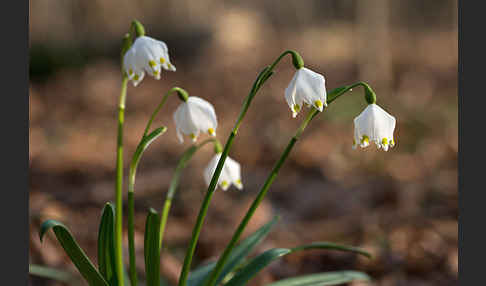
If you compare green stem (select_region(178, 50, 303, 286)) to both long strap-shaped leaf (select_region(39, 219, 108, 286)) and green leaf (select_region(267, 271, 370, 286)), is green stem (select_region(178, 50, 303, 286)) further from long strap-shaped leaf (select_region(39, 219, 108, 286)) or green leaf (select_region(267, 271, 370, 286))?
green leaf (select_region(267, 271, 370, 286))

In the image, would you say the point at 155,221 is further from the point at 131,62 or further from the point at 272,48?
the point at 272,48

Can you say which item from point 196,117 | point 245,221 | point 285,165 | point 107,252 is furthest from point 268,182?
point 285,165

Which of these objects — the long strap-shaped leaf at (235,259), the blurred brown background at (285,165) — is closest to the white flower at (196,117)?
the long strap-shaped leaf at (235,259)

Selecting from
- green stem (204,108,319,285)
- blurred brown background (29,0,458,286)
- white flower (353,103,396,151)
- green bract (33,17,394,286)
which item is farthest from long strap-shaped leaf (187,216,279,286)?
white flower (353,103,396,151)

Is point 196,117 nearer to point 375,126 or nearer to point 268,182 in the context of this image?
point 268,182

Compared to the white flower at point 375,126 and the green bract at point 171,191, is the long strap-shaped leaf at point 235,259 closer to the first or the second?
the green bract at point 171,191

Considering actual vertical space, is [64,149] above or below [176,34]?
below

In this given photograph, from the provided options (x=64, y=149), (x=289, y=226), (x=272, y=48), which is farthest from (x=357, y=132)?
(x=272, y=48)
